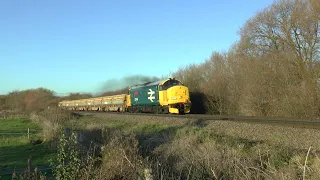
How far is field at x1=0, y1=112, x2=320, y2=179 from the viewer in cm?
657

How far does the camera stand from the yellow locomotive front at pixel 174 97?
27.7m

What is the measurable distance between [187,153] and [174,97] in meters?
17.2

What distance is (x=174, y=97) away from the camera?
90.6 ft

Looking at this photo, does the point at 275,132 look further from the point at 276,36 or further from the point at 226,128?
the point at 276,36

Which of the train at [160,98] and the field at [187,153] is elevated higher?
the train at [160,98]

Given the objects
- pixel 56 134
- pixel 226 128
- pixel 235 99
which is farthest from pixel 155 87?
pixel 226 128

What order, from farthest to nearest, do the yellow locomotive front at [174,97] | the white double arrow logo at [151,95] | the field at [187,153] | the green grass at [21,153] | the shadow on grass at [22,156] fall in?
1. the white double arrow logo at [151,95]
2. the yellow locomotive front at [174,97]
3. the green grass at [21,153]
4. the shadow on grass at [22,156]
5. the field at [187,153]

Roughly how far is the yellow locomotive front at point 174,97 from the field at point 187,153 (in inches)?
210

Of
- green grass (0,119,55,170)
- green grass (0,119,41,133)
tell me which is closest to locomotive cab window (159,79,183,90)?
green grass (0,119,55,170)

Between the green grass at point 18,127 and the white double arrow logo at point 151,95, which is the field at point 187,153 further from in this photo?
the green grass at point 18,127

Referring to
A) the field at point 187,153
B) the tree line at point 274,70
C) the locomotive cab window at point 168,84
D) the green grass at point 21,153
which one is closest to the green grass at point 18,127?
the green grass at point 21,153

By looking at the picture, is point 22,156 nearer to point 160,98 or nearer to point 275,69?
point 160,98

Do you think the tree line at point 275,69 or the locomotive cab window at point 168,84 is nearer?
the tree line at point 275,69

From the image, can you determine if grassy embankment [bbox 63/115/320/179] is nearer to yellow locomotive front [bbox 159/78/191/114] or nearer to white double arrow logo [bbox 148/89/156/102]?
yellow locomotive front [bbox 159/78/191/114]
